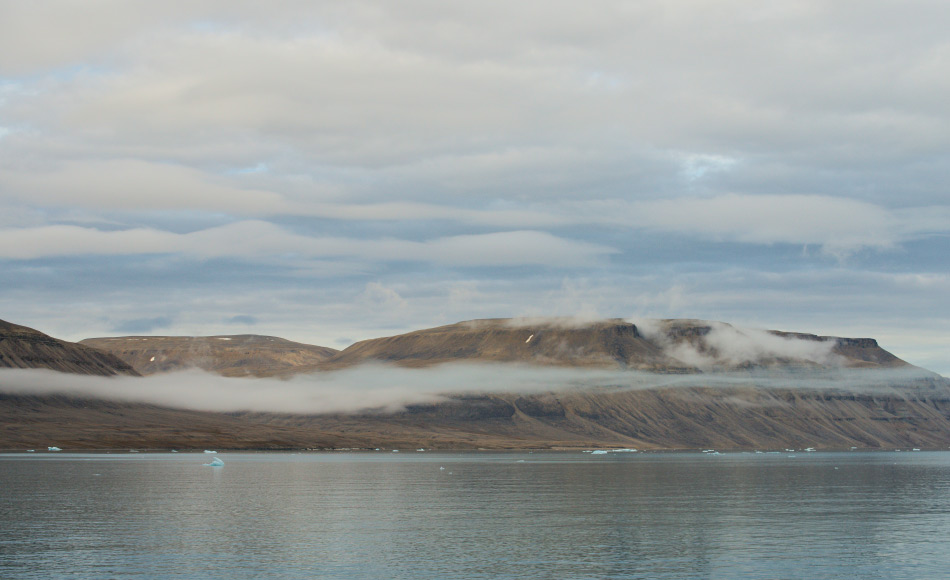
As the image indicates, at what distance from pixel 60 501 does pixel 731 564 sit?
77.7 meters

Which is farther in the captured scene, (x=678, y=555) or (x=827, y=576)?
(x=678, y=555)

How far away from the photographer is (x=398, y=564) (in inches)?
2447

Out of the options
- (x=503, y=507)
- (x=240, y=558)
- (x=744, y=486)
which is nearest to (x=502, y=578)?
(x=240, y=558)

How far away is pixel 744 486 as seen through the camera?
145375 mm

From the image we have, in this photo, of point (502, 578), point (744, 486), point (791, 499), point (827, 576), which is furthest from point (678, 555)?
point (744, 486)

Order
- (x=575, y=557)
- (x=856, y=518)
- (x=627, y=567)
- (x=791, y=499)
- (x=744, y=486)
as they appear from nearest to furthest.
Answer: (x=627, y=567)
(x=575, y=557)
(x=856, y=518)
(x=791, y=499)
(x=744, y=486)

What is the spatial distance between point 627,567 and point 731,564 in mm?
7254

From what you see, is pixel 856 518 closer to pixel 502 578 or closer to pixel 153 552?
pixel 502 578

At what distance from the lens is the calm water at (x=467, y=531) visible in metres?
60.8

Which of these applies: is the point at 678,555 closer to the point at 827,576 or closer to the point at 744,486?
the point at 827,576

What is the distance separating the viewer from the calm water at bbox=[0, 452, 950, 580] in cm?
6078

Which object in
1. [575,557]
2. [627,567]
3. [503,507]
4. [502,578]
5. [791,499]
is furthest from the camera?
[791,499]

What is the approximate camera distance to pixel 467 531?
79.9 meters

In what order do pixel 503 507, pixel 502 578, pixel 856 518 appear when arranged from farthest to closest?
pixel 503 507, pixel 856 518, pixel 502 578
